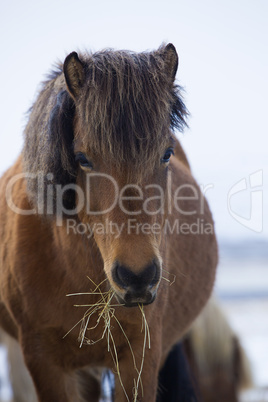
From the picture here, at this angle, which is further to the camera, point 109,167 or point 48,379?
point 48,379

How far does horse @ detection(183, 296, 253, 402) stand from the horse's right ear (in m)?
3.57

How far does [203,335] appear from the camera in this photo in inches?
225

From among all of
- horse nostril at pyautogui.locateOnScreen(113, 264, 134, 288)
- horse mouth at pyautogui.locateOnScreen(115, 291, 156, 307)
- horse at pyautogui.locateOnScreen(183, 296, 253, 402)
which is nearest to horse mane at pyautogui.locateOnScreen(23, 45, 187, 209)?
horse nostril at pyautogui.locateOnScreen(113, 264, 134, 288)

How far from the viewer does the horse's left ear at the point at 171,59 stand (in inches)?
109

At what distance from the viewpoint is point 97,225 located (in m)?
2.69

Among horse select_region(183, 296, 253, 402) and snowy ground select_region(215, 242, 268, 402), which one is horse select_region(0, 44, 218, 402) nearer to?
horse select_region(183, 296, 253, 402)

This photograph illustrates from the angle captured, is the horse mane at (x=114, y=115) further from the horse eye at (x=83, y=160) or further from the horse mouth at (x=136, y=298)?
the horse mouth at (x=136, y=298)

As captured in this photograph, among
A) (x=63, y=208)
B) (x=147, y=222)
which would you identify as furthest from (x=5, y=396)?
(x=147, y=222)

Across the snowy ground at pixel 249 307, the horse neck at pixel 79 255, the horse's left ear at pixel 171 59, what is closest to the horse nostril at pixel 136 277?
the horse neck at pixel 79 255

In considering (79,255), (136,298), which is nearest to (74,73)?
(79,255)

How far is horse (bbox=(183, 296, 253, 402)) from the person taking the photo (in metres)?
5.71

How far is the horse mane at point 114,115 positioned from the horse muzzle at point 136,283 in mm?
490

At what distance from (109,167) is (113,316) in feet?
2.88

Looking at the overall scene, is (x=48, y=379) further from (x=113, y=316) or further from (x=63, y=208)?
(x=63, y=208)
